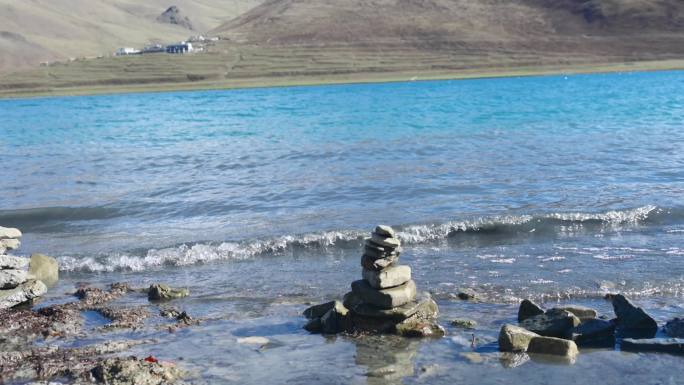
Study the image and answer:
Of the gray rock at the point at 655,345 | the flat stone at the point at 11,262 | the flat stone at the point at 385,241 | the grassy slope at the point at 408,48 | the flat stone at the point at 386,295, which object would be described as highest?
the grassy slope at the point at 408,48

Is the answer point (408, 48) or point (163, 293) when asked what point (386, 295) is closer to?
point (163, 293)

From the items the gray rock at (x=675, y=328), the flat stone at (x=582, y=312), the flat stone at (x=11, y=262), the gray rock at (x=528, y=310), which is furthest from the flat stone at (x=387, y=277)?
the flat stone at (x=11, y=262)

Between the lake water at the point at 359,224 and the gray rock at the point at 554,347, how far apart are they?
18 cm

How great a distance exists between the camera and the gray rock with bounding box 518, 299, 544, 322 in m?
12.3

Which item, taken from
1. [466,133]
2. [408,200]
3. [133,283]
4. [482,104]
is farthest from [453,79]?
[133,283]

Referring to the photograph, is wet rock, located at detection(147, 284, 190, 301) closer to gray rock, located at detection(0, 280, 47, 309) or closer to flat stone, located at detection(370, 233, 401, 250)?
gray rock, located at detection(0, 280, 47, 309)

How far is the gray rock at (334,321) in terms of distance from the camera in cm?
1232

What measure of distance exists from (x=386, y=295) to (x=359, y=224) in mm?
8501

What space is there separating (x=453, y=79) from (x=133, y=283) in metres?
107

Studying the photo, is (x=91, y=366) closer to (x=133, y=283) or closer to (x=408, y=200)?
(x=133, y=283)

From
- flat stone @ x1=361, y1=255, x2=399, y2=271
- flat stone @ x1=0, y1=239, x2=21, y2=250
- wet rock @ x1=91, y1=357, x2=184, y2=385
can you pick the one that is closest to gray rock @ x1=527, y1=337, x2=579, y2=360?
flat stone @ x1=361, y1=255, x2=399, y2=271

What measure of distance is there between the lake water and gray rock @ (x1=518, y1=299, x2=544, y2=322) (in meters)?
0.37

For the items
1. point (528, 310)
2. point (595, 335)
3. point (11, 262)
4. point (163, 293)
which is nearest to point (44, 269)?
point (11, 262)

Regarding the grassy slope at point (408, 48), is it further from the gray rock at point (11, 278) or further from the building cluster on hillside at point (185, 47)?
the gray rock at point (11, 278)
